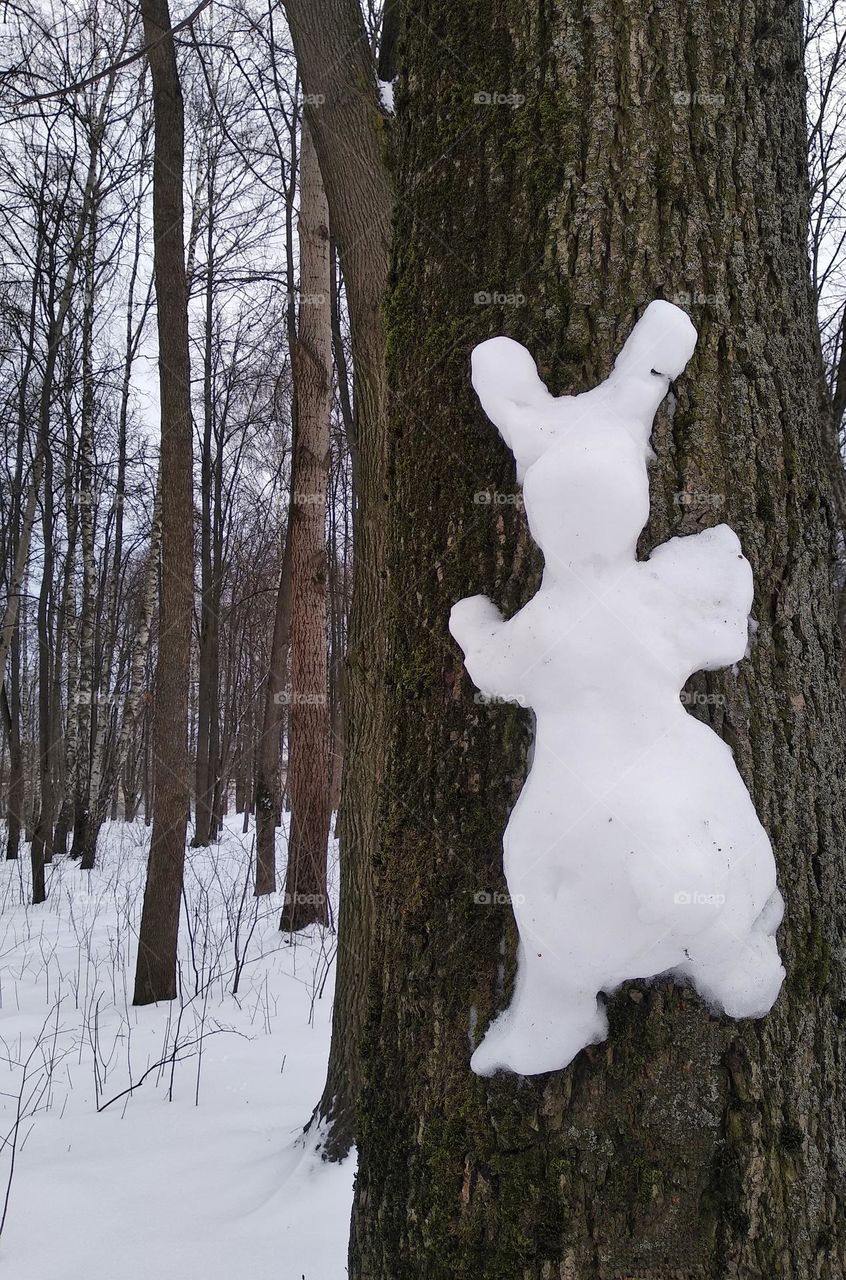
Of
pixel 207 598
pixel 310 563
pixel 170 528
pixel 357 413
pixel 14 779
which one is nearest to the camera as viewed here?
pixel 357 413

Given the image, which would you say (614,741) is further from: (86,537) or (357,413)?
(86,537)

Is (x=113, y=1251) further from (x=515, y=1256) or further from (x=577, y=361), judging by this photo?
(x=577, y=361)

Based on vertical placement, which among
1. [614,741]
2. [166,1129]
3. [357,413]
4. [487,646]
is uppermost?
[357,413]

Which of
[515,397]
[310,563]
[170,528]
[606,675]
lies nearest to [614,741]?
[606,675]

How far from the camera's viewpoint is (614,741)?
942 mm

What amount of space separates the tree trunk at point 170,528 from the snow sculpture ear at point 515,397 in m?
3.77

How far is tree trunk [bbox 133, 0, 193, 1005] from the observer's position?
4410 mm

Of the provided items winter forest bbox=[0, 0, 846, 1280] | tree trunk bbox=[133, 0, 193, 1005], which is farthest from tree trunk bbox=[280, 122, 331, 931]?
winter forest bbox=[0, 0, 846, 1280]

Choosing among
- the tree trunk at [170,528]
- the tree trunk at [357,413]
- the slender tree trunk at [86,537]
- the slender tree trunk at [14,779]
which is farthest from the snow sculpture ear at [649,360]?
the slender tree trunk at [86,537]

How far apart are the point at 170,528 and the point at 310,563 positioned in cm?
156

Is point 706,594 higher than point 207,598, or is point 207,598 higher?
point 207,598

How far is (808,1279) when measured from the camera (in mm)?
947

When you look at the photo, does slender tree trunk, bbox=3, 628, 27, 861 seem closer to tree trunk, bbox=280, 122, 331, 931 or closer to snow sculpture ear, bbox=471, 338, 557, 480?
tree trunk, bbox=280, 122, 331, 931

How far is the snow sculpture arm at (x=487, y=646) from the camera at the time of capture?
3.32 feet
